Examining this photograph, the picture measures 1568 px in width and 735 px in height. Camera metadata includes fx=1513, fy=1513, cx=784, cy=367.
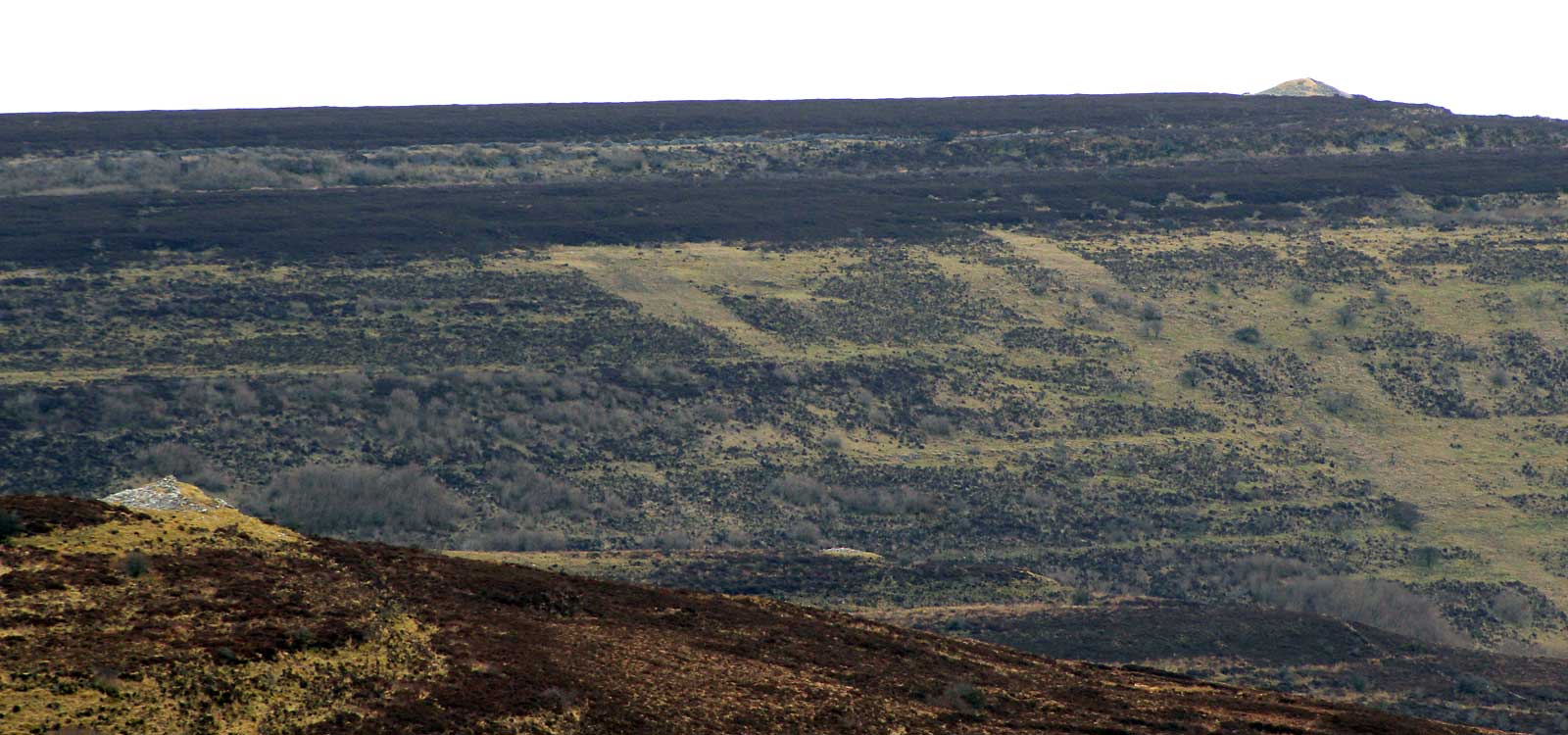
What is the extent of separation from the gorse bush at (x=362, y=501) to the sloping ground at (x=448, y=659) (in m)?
15.2

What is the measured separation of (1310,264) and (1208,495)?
1399cm

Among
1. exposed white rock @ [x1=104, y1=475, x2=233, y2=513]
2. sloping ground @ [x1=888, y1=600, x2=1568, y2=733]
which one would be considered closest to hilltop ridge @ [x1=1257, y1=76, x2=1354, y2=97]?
sloping ground @ [x1=888, y1=600, x2=1568, y2=733]

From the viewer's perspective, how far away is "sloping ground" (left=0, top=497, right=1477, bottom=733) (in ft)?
36.3

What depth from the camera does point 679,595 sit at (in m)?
17.0

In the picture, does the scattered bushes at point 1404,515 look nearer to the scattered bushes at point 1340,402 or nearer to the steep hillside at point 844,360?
the steep hillside at point 844,360

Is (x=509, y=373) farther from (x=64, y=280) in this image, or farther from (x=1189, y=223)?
(x=1189, y=223)

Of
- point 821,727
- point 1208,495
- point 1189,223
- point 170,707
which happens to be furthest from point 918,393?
point 170,707

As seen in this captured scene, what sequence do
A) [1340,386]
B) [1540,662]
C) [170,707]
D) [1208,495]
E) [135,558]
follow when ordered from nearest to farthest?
[170,707] < [135,558] < [1540,662] < [1208,495] < [1340,386]

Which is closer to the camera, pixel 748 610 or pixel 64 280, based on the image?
pixel 748 610

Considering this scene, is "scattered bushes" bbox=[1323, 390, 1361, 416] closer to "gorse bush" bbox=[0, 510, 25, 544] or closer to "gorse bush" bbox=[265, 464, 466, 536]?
"gorse bush" bbox=[265, 464, 466, 536]

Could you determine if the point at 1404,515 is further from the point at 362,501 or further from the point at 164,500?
the point at 164,500

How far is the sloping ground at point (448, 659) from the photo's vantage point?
436 inches

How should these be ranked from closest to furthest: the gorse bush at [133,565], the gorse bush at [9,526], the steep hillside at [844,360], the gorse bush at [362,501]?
the gorse bush at [133,565], the gorse bush at [9,526], the gorse bush at [362,501], the steep hillside at [844,360]

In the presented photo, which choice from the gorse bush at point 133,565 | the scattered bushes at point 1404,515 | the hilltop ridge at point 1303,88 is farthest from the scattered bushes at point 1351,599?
the hilltop ridge at point 1303,88
